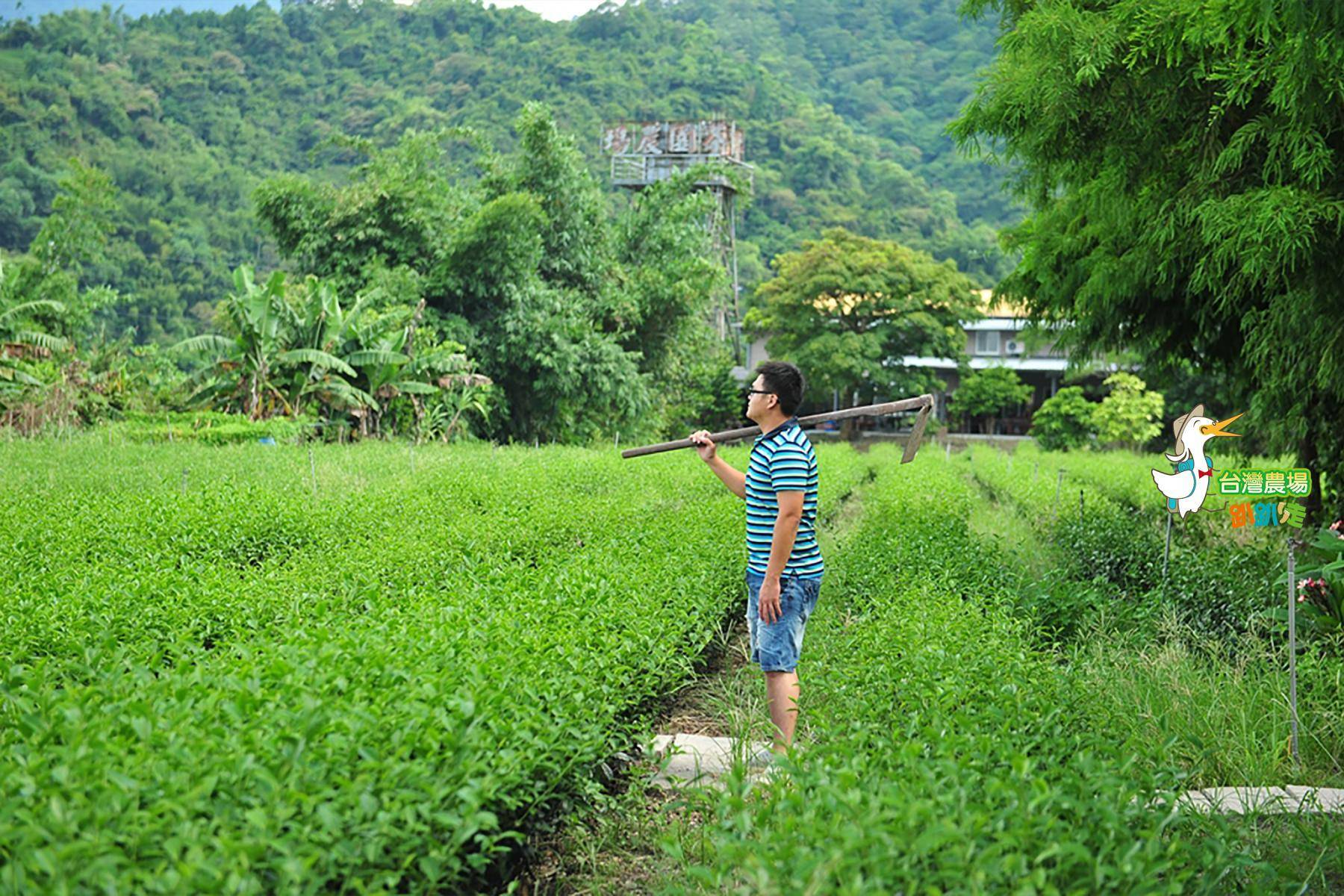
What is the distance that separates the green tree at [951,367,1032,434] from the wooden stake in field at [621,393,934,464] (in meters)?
38.4

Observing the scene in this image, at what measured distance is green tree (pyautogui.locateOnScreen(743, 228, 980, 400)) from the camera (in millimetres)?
40969

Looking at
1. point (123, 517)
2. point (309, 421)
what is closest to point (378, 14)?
point (309, 421)

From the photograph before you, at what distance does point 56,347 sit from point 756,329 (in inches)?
1109

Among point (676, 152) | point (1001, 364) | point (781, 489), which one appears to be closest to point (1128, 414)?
point (1001, 364)

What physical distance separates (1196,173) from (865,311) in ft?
111

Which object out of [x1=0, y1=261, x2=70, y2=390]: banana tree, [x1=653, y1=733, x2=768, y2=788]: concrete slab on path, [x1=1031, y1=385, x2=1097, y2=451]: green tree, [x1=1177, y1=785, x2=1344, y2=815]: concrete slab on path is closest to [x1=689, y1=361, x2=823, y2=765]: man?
[x1=653, y1=733, x2=768, y2=788]: concrete slab on path

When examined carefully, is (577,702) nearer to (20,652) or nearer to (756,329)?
(20,652)

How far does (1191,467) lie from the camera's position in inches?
267

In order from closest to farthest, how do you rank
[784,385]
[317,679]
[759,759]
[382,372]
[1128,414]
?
[317,679], [759,759], [784,385], [382,372], [1128,414]

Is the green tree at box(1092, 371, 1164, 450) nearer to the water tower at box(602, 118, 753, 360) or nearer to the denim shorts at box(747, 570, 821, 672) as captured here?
the water tower at box(602, 118, 753, 360)

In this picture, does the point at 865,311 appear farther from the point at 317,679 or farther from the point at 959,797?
the point at 959,797

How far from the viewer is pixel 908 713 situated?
463cm

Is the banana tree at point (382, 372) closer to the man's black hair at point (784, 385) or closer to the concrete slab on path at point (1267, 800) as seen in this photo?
the man's black hair at point (784, 385)

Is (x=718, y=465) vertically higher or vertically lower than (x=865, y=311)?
higher
